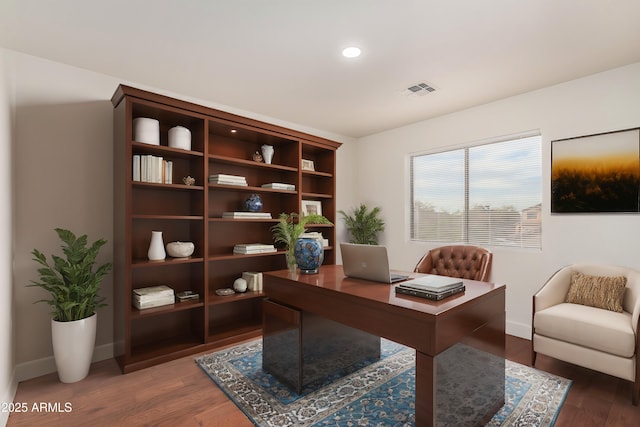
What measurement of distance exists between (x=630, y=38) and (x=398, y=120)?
2273 millimetres

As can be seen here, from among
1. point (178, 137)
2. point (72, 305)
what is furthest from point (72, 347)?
point (178, 137)

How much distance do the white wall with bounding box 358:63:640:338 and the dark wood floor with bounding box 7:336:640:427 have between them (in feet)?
3.14

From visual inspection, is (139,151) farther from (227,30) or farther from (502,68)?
(502,68)

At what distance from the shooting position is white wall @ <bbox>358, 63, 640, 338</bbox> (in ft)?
9.11

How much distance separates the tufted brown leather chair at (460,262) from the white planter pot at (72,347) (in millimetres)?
2902

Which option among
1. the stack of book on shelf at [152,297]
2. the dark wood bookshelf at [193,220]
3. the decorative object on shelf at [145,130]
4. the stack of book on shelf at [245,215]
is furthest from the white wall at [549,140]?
the decorative object on shelf at [145,130]

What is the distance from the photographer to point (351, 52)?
2492 millimetres

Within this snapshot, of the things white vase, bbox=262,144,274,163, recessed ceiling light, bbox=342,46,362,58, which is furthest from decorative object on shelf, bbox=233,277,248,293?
recessed ceiling light, bbox=342,46,362,58

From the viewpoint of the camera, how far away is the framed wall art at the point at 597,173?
8.95 feet

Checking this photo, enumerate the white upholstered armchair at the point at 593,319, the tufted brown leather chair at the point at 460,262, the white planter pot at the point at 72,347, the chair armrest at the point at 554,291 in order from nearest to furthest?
the white upholstered armchair at the point at 593,319
the white planter pot at the point at 72,347
the chair armrest at the point at 554,291
the tufted brown leather chair at the point at 460,262

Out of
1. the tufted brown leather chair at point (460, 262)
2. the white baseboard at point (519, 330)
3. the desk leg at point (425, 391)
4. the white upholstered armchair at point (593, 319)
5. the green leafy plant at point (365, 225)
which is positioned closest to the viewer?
the desk leg at point (425, 391)

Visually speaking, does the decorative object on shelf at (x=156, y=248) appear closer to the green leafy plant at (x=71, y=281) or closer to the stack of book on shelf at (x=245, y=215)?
the green leafy plant at (x=71, y=281)

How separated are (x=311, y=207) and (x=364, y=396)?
2.48 m

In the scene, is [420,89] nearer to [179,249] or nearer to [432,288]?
[432,288]
